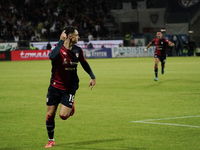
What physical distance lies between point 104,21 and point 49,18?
718 cm

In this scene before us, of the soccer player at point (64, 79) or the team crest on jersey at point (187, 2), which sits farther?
the team crest on jersey at point (187, 2)

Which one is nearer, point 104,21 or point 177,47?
→ point 177,47

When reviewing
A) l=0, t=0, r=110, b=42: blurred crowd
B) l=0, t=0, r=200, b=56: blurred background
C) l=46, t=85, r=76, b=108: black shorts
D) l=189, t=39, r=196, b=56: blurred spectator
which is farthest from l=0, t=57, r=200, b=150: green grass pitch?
l=0, t=0, r=110, b=42: blurred crowd

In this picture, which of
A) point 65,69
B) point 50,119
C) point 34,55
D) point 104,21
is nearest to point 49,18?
point 34,55

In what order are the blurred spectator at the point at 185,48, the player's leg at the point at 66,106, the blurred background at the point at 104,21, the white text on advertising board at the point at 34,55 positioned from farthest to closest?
the blurred background at the point at 104,21
the blurred spectator at the point at 185,48
the white text on advertising board at the point at 34,55
the player's leg at the point at 66,106

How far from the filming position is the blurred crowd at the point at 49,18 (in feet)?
160

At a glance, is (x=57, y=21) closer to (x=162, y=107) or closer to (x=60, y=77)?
(x=162, y=107)

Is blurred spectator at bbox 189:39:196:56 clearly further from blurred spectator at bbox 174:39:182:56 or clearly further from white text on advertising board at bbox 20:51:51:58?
white text on advertising board at bbox 20:51:51:58

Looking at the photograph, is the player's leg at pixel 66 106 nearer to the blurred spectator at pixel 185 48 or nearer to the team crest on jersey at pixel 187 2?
the blurred spectator at pixel 185 48

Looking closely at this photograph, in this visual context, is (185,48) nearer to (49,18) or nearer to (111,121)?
(49,18)

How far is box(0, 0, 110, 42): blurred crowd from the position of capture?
48.7 m

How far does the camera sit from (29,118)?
34.0 feet

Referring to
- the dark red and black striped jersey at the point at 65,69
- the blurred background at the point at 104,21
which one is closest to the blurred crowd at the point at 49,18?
the blurred background at the point at 104,21

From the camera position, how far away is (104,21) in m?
51.4
